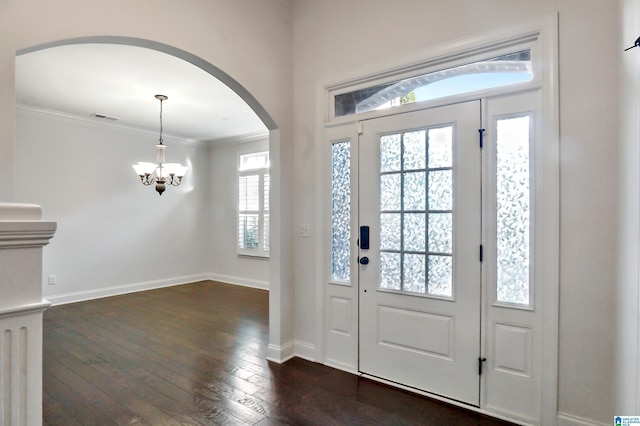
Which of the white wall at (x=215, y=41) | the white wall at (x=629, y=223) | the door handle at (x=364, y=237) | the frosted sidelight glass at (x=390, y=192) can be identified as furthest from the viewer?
the door handle at (x=364, y=237)

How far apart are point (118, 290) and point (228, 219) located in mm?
2294

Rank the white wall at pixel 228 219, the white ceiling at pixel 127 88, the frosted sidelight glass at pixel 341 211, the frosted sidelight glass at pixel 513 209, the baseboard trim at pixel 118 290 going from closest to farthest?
the frosted sidelight glass at pixel 513 209 → the frosted sidelight glass at pixel 341 211 → the white ceiling at pixel 127 88 → the baseboard trim at pixel 118 290 → the white wall at pixel 228 219

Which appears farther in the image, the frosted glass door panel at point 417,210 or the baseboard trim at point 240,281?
the baseboard trim at point 240,281

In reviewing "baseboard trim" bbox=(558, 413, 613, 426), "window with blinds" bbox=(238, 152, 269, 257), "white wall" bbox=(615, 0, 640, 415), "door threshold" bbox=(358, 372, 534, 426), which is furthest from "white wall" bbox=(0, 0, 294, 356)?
"window with blinds" bbox=(238, 152, 269, 257)

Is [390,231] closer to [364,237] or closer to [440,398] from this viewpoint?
[364,237]

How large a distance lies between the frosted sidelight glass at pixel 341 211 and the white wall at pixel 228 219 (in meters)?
3.65

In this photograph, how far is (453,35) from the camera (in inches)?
94.7

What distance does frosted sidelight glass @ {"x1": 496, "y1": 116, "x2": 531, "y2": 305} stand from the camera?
2.16 m

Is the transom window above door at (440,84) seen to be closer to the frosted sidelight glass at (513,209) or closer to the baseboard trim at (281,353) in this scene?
the frosted sidelight glass at (513,209)

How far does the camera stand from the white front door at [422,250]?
234cm

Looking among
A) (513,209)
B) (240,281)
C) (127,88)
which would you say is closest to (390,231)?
(513,209)

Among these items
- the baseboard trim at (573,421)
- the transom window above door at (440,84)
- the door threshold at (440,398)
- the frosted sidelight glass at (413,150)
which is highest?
the transom window above door at (440,84)

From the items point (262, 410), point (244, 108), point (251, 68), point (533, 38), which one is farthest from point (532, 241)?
point (244, 108)

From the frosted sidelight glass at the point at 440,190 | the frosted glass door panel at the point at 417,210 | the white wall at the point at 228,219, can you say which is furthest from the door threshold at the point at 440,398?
the white wall at the point at 228,219
